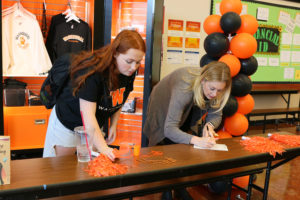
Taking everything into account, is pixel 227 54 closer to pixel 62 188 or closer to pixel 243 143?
pixel 243 143

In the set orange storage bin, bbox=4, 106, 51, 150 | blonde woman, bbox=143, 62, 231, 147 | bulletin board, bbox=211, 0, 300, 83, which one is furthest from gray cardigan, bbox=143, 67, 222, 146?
bulletin board, bbox=211, 0, 300, 83

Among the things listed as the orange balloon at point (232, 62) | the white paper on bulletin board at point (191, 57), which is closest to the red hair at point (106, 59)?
the orange balloon at point (232, 62)

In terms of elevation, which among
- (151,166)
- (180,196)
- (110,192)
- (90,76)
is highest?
(90,76)

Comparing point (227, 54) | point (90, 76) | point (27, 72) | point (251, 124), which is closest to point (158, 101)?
point (90, 76)

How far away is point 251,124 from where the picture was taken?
5629mm

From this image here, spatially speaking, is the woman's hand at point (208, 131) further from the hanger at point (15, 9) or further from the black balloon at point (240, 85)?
the hanger at point (15, 9)

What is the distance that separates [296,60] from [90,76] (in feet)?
18.4

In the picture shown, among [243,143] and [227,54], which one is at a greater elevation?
[227,54]

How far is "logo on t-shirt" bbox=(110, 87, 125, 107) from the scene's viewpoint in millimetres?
1583

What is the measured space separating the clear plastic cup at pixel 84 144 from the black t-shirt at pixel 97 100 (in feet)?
0.54

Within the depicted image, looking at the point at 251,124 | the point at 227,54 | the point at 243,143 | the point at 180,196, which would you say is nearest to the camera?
the point at 243,143

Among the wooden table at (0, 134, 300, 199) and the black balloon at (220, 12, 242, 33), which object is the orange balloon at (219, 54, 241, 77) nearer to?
the black balloon at (220, 12, 242, 33)

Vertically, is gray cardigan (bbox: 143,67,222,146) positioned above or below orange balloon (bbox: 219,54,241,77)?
below

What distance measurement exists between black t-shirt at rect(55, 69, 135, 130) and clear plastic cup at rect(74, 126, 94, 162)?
0.54 ft
